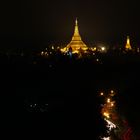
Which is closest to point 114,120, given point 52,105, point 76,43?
point 52,105

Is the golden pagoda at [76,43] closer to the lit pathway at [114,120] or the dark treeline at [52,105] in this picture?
the lit pathway at [114,120]

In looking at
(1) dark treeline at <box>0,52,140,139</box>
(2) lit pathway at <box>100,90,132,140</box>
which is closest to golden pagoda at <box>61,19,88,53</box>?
(2) lit pathway at <box>100,90,132,140</box>

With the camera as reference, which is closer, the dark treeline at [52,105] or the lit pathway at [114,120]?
the dark treeline at [52,105]

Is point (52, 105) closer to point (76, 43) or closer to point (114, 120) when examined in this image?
point (114, 120)

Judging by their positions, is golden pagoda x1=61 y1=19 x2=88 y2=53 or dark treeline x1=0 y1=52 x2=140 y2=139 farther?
golden pagoda x1=61 y1=19 x2=88 y2=53

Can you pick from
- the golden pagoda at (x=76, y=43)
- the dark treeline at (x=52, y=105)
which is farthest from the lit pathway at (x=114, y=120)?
the golden pagoda at (x=76, y=43)

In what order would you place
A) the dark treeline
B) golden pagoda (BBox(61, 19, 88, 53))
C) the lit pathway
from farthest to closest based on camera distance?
1. golden pagoda (BBox(61, 19, 88, 53))
2. the lit pathway
3. the dark treeline

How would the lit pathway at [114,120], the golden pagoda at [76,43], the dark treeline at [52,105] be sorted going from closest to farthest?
1. the dark treeline at [52,105]
2. the lit pathway at [114,120]
3. the golden pagoda at [76,43]

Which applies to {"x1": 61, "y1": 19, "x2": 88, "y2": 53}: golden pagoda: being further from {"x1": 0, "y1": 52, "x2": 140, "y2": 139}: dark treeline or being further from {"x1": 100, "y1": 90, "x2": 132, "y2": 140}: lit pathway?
{"x1": 0, "y1": 52, "x2": 140, "y2": 139}: dark treeline

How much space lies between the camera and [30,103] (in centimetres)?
1212

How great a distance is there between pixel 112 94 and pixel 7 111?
21.3 meters

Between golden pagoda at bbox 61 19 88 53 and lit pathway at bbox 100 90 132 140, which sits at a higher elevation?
golden pagoda at bbox 61 19 88 53

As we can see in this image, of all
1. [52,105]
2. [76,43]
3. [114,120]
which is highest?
[76,43]

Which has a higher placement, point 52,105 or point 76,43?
point 76,43
